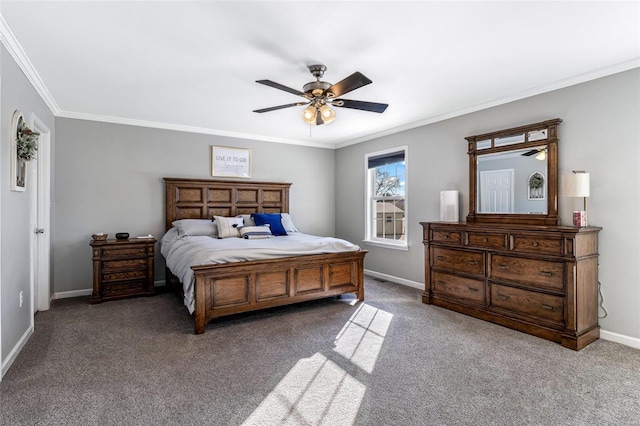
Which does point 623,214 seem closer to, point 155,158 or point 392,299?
point 392,299

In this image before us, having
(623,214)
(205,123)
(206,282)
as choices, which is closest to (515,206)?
(623,214)

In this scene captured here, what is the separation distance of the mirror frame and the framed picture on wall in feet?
11.8

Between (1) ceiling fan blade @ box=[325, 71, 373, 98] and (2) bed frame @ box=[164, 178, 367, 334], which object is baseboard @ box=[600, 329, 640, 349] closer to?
(2) bed frame @ box=[164, 178, 367, 334]

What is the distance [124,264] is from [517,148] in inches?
202

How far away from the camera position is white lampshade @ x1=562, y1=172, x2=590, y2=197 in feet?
10.2

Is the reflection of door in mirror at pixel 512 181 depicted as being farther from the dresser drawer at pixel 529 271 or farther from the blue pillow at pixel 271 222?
the blue pillow at pixel 271 222

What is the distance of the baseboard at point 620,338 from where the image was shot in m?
2.98

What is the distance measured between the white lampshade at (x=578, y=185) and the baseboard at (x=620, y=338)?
1.32 m

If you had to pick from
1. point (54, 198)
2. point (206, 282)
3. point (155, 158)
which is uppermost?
point (155, 158)

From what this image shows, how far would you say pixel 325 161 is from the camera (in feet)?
22.4

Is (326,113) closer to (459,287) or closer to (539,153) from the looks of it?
(539,153)

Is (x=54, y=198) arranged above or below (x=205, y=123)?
below

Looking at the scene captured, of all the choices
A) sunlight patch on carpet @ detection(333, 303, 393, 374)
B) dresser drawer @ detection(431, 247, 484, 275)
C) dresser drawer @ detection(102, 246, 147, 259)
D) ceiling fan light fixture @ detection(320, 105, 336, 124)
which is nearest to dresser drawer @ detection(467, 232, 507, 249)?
dresser drawer @ detection(431, 247, 484, 275)

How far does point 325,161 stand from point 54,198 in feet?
14.6
